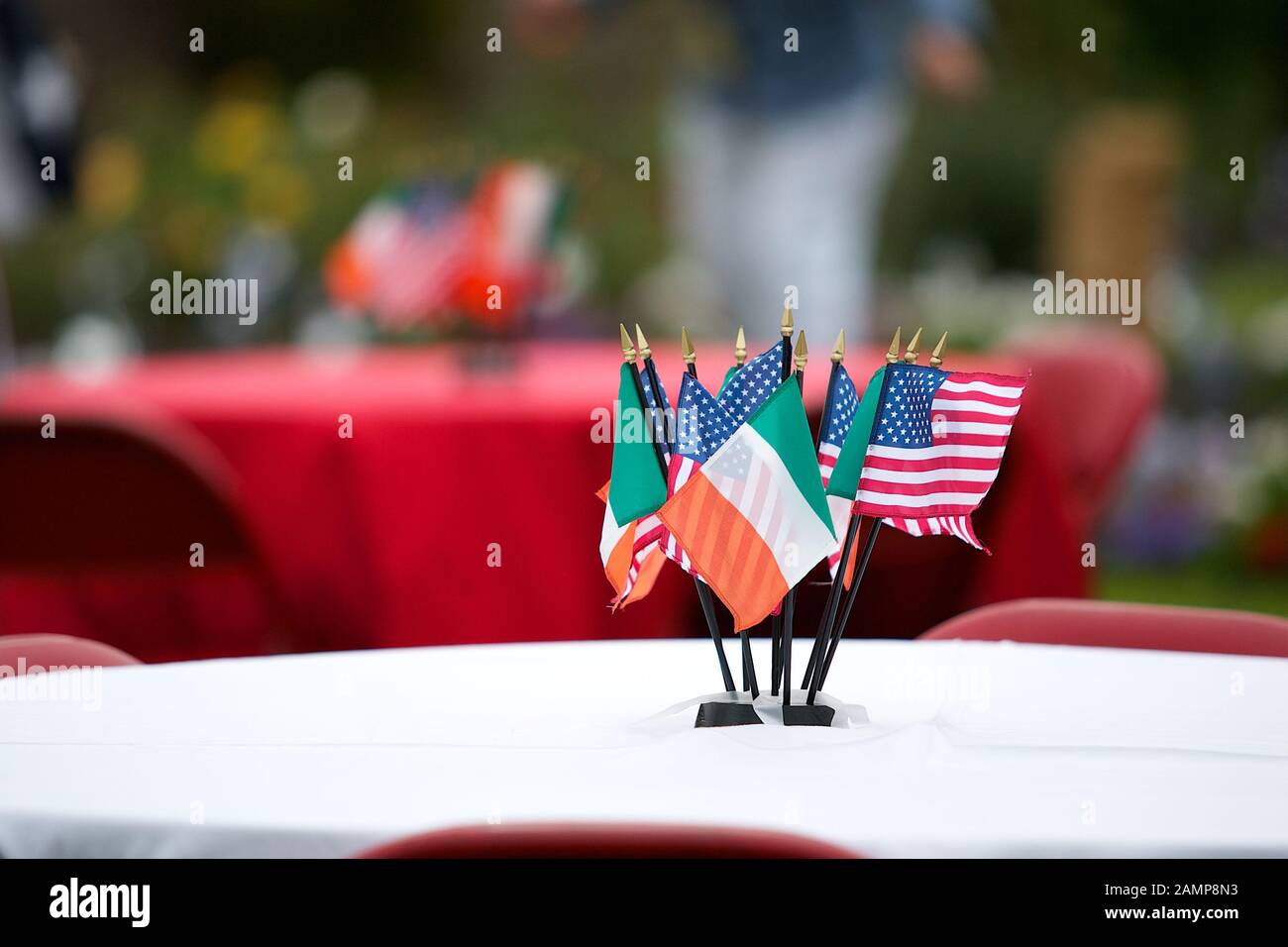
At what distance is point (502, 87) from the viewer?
877 cm

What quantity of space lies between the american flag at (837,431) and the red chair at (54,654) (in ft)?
1.99

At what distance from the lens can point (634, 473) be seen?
101 cm

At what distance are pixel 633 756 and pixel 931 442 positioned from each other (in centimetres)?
27

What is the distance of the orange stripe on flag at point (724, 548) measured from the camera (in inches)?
38.0

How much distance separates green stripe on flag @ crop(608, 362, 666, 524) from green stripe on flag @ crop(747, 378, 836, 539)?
3.2 inches

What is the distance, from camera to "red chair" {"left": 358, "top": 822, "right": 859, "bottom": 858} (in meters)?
0.75
